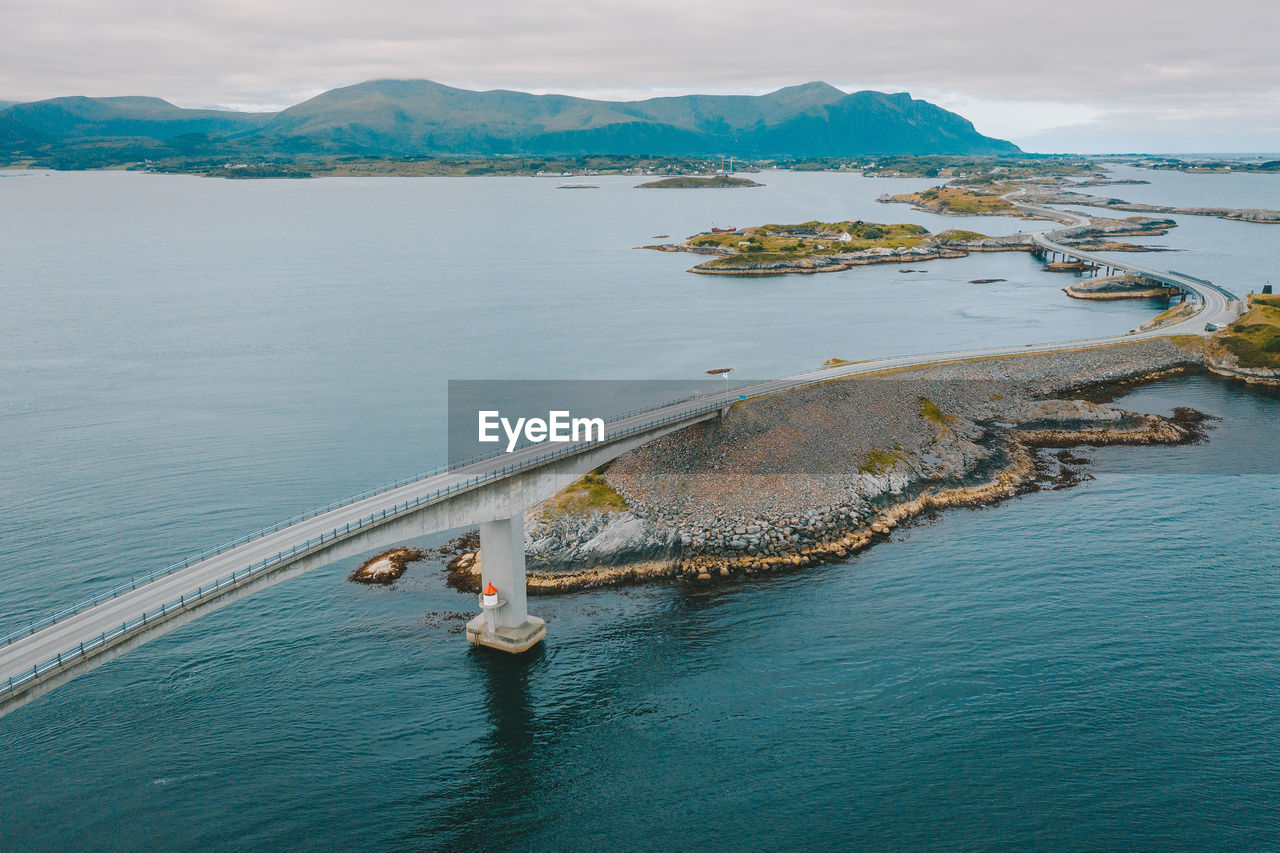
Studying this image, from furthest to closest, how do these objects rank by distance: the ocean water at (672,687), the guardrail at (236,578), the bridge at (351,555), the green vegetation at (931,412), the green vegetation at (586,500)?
1. the green vegetation at (931,412)
2. the green vegetation at (586,500)
3. the ocean water at (672,687)
4. the bridge at (351,555)
5. the guardrail at (236,578)

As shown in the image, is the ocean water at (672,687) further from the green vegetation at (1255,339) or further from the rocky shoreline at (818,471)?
the green vegetation at (1255,339)

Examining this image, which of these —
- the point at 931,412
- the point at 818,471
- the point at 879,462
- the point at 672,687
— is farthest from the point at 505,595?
the point at 931,412

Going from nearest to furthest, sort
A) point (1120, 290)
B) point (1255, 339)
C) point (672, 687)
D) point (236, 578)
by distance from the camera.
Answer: point (236, 578) < point (672, 687) < point (1255, 339) < point (1120, 290)

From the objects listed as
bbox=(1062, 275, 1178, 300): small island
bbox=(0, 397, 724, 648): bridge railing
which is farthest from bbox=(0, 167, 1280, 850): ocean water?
bbox=(1062, 275, 1178, 300): small island

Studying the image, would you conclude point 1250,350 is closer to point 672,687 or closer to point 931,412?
point 931,412

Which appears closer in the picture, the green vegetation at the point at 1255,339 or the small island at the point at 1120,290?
the green vegetation at the point at 1255,339

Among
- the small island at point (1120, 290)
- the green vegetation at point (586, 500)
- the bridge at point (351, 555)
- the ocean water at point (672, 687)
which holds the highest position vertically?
the small island at point (1120, 290)

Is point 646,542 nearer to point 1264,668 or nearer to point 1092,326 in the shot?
point 1264,668

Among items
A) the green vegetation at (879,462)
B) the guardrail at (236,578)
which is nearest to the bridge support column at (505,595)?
the guardrail at (236,578)
